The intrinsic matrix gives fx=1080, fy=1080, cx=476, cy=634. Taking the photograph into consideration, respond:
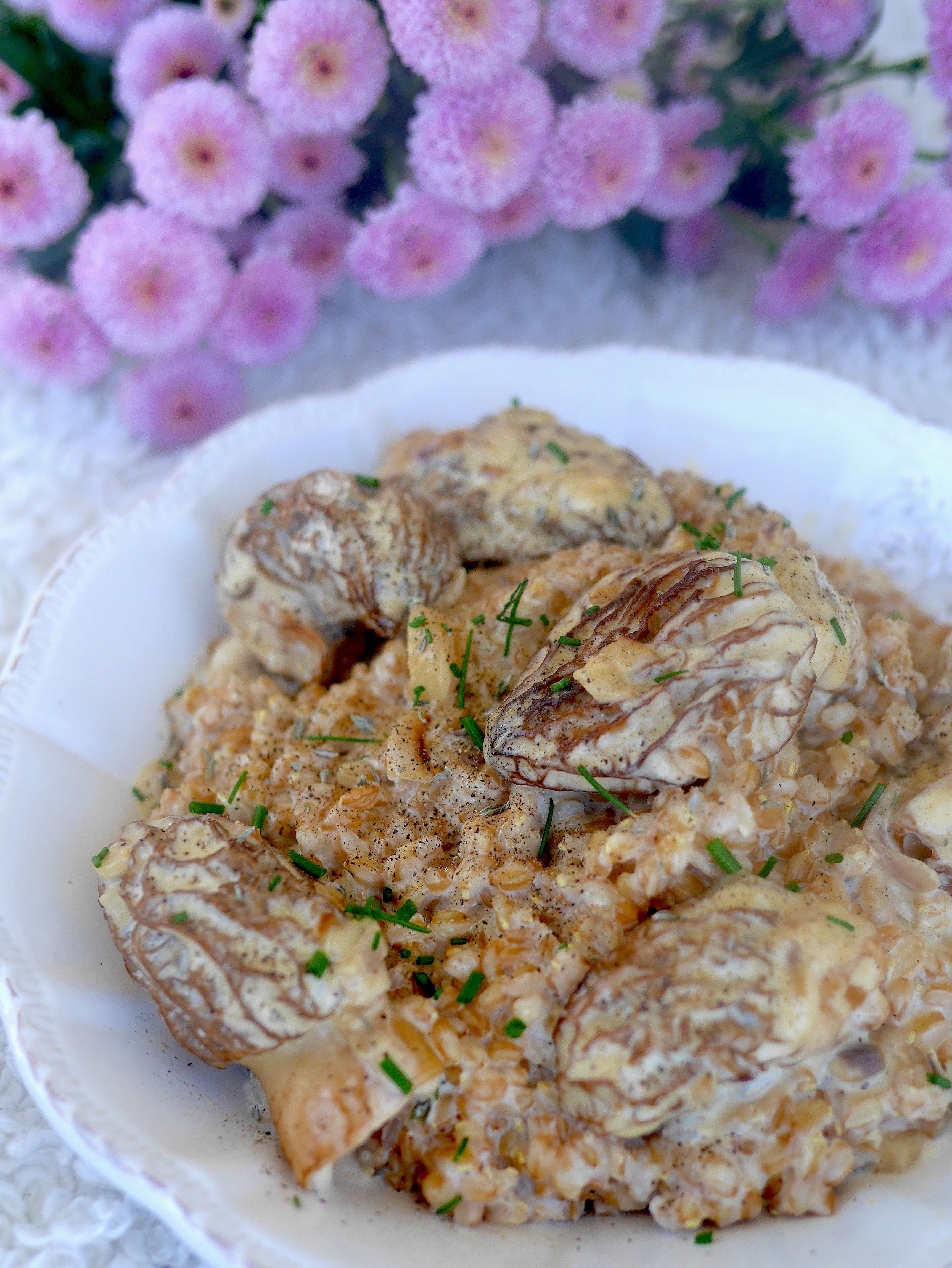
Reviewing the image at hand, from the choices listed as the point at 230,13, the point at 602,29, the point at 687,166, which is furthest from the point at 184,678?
the point at 687,166

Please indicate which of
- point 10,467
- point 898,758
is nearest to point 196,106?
point 10,467

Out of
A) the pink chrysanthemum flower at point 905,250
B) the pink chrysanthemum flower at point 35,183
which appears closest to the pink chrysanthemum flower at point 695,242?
the pink chrysanthemum flower at point 905,250

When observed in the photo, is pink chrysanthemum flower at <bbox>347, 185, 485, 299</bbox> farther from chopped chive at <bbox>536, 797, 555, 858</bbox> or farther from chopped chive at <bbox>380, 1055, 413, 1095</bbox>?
chopped chive at <bbox>380, 1055, 413, 1095</bbox>

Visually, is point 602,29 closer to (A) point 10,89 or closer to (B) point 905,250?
(B) point 905,250

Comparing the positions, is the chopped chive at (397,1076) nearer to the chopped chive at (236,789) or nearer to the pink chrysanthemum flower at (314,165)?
the chopped chive at (236,789)

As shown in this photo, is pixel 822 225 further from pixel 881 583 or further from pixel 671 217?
pixel 881 583
